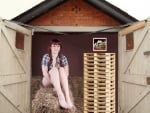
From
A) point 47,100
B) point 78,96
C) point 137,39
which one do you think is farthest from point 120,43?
point 47,100

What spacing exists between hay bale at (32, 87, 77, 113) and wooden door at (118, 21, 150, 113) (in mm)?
1752

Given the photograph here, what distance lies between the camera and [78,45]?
365 inches

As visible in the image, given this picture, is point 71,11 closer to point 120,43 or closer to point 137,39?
point 120,43

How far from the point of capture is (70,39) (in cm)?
923

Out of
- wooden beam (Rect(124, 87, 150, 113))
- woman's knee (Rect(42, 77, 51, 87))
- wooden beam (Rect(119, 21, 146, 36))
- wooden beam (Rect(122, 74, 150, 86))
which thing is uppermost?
wooden beam (Rect(119, 21, 146, 36))

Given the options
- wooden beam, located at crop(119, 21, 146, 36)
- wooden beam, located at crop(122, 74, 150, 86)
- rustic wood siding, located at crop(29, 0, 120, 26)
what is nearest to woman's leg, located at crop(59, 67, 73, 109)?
rustic wood siding, located at crop(29, 0, 120, 26)

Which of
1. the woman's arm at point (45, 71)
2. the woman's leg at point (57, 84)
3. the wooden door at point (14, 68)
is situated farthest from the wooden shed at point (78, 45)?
the woman's leg at point (57, 84)

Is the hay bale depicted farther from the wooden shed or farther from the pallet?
the pallet

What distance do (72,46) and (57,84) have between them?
1.25 meters

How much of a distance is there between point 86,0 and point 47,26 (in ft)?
4.50

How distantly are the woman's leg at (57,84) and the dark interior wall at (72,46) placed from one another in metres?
0.42

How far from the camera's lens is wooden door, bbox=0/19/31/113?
266 inches

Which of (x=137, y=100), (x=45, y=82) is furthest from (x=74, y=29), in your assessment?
(x=137, y=100)

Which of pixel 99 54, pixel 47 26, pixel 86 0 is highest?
pixel 86 0
